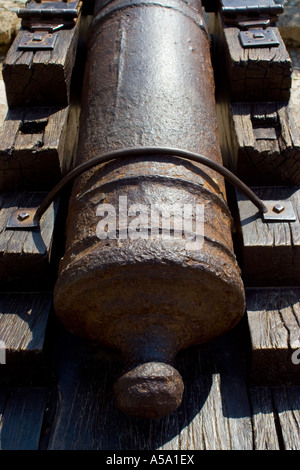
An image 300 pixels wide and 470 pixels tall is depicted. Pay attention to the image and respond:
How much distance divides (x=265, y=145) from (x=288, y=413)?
103 centimetres

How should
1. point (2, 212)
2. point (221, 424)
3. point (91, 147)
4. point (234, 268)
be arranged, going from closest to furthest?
point (234, 268) < point (221, 424) < point (91, 147) < point (2, 212)

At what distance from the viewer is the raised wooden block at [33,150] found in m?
2.45

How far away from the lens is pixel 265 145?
2.42 metres

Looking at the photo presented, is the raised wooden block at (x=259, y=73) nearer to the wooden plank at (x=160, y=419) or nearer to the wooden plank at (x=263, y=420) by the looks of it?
the wooden plank at (x=160, y=419)

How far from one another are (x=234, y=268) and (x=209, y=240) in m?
0.13

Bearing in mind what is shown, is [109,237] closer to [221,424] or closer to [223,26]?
[221,424]

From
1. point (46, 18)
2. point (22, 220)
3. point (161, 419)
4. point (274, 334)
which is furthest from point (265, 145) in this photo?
point (46, 18)

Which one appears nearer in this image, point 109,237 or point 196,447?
point 109,237

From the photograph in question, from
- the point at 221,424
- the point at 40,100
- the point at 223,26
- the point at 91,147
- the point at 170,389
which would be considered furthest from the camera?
the point at 223,26

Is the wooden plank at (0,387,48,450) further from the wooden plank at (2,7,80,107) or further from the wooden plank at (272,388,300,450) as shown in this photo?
the wooden plank at (2,7,80,107)

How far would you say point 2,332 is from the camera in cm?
209

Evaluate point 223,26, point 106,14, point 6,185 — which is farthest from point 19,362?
point 223,26

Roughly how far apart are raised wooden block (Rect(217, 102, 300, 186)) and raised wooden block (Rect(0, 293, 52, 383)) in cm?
94

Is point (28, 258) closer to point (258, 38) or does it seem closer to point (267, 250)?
point (267, 250)
